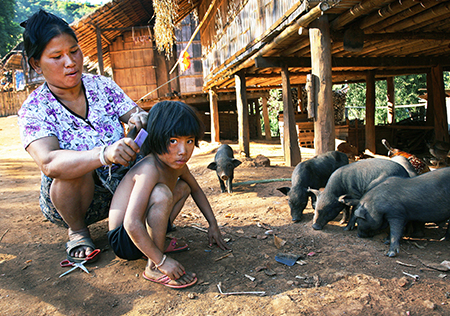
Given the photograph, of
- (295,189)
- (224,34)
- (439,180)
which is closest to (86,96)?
(295,189)

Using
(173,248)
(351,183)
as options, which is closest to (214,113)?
(351,183)

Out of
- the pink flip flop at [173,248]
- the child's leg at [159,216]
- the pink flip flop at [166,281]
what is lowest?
the pink flip flop at [166,281]

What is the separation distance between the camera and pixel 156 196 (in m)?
2.30

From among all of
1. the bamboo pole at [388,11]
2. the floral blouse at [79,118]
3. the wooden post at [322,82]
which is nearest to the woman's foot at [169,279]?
the floral blouse at [79,118]

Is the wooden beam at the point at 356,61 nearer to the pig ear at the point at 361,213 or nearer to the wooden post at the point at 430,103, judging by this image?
the wooden post at the point at 430,103

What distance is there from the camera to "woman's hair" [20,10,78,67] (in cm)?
252

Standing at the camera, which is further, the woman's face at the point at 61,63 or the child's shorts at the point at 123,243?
the woman's face at the point at 61,63

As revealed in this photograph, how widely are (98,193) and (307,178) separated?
2563 millimetres

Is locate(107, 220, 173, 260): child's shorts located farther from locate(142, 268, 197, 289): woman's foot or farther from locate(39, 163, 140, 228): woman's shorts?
locate(39, 163, 140, 228): woman's shorts

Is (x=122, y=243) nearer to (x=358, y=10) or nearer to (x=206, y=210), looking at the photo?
(x=206, y=210)

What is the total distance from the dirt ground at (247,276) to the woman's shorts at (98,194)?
0.31 m

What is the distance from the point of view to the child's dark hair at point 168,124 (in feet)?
7.64

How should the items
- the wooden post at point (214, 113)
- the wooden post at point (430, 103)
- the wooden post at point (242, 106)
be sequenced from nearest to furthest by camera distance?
the wooden post at point (242, 106) → the wooden post at point (430, 103) → the wooden post at point (214, 113)

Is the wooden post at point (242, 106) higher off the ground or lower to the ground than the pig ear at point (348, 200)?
higher
